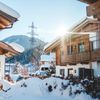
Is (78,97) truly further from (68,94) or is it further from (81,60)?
(81,60)

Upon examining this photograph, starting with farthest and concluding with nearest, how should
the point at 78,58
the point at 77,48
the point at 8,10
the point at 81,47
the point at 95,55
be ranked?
the point at 77,48 < the point at 81,47 < the point at 78,58 < the point at 95,55 < the point at 8,10

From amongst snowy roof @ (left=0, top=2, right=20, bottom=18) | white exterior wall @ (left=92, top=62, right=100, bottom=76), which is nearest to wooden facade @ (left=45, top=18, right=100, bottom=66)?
white exterior wall @ (left=92, top=62, right=100, bottom=76)

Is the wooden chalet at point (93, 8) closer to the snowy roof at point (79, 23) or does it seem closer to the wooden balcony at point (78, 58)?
the snowy roof at point (79, 23)

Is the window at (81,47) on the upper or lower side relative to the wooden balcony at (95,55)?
upper

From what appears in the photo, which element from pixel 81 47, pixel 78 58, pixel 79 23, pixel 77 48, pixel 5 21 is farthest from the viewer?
pixel 77 48

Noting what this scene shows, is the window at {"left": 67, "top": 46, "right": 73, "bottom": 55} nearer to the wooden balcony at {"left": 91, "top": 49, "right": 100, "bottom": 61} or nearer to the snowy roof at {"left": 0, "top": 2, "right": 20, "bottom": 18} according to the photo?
the wooden balcony at {"left": 91, "top": 49, "right": 100, "bottom": 61}

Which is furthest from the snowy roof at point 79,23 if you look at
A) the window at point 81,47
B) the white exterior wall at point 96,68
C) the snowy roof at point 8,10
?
the snowy roof at point 8,10

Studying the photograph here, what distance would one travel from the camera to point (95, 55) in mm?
28375

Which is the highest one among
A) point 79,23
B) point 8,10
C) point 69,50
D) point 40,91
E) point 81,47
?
point 79,23

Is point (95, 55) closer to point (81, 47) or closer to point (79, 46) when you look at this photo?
point (81, 47)

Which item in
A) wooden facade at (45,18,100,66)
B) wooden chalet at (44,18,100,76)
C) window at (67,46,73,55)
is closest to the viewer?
wooden chalet at (44,18,100,76)

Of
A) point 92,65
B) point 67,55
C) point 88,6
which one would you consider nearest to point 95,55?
point 92,65

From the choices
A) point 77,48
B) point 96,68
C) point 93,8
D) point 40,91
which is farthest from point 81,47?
point 93,8

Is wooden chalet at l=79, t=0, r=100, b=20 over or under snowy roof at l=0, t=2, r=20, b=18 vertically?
under
